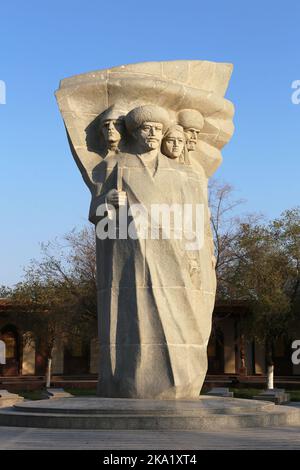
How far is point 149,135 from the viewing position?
10250 mm

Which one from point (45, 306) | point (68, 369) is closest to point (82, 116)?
point (45, 306)

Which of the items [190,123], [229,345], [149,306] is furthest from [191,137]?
[229,345]

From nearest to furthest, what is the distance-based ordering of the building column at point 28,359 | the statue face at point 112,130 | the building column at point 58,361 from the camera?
the statue face at point 112,130 < the building column at point 28,359 < the building column at point 58,361

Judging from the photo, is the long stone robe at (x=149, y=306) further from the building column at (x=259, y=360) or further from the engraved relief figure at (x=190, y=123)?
the building column at (x=259, y=360)

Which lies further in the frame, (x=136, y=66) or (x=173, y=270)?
(x=136, y=66)

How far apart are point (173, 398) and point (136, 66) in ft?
17.3

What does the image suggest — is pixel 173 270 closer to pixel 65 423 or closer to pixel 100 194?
pixel 100 194

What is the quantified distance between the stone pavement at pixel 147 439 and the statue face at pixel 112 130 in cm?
469

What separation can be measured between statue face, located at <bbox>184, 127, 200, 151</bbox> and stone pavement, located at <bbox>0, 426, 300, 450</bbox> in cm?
492

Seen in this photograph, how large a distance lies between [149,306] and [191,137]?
2.98 metres

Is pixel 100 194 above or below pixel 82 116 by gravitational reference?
below

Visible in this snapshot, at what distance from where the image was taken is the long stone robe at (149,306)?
382 inches

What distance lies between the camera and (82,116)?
35.5 ft

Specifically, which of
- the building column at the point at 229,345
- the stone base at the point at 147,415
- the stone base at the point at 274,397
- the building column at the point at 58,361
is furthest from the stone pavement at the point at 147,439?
the building column at the point at 58,361
